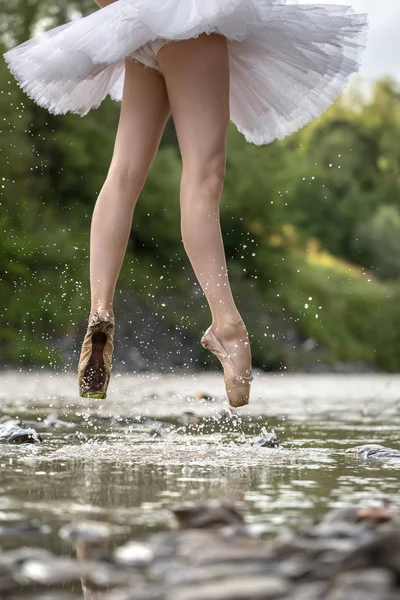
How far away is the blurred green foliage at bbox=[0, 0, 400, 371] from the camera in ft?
56.1

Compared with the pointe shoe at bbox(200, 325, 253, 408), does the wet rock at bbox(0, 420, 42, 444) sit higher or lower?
lower

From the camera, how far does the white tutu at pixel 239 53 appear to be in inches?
Answer: 130

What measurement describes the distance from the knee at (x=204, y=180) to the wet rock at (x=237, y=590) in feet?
6.86

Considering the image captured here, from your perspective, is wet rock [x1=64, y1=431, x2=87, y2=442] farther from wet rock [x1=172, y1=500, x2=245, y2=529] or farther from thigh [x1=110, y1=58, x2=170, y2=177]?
wet rock [x1=172, y1=500, x2=245, y2=529]

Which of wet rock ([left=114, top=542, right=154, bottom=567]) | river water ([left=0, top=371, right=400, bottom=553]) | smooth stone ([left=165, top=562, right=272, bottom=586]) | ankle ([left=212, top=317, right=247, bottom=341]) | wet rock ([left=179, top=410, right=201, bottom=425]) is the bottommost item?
smooth stone ([left=165, top=562, right=272, bottom=586])

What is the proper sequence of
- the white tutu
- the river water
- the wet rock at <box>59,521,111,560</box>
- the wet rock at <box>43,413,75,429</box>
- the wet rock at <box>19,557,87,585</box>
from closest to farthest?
the wet rock at <box>19,557,87,585</box> < the wet rock at <box>59,521,111,560</box> < the river water < the white tutu < the wet rock at <box>43,413,75,429</box>

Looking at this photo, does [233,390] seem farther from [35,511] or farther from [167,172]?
[167,172]

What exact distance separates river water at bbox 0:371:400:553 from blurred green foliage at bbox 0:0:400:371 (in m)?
10.7

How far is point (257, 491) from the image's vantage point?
242 centimetres

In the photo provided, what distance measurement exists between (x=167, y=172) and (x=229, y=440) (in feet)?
57.8

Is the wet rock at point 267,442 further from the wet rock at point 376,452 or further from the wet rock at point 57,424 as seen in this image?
the wet rock at point 57,424

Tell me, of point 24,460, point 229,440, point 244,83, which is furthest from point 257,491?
point 244,83

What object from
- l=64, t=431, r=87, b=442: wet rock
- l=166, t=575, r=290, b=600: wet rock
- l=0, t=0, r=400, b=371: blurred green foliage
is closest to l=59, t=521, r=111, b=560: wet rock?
l=166, t=575, r=290, b=600: wet rock

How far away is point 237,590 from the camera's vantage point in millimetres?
1404
